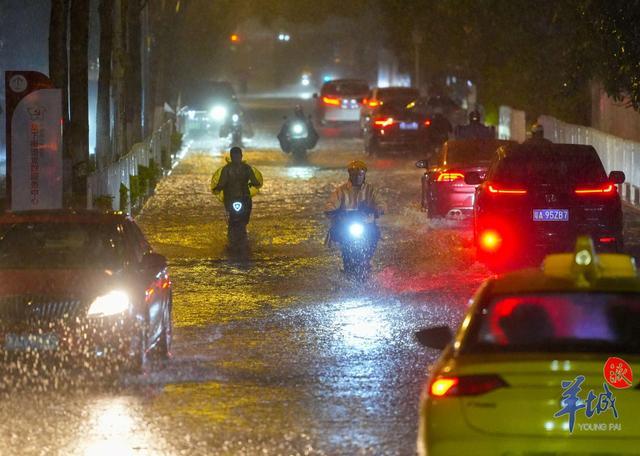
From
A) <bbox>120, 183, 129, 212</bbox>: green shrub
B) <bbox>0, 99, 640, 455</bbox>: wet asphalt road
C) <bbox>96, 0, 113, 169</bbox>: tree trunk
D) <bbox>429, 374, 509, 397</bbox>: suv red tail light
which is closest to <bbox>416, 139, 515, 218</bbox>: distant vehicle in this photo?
<bbox>0, 99, 640, 455</bbox>: wet asphalt road

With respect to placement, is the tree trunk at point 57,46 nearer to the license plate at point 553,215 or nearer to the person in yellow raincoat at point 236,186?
the person in yellow raincoat at point 236,186

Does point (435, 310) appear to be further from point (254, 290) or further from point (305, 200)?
point (305, 200)

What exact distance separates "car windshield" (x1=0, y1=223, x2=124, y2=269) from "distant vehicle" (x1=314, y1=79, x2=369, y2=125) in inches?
1623

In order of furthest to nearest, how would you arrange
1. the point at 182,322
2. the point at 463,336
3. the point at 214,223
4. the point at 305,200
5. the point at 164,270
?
the point at 305,200 → the point at 214,223 → the point at 182,322 → the point at 164,270 → the point at 463,336

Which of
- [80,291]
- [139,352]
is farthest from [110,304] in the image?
[139,352]

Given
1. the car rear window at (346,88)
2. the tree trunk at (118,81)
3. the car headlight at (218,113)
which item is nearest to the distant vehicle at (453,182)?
the tree trunk at (118,81)

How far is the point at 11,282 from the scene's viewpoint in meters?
11.9

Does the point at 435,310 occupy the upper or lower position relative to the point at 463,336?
lower

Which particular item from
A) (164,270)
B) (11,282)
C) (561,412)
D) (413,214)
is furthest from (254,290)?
(561,412)

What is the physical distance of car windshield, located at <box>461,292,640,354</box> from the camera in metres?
7.30

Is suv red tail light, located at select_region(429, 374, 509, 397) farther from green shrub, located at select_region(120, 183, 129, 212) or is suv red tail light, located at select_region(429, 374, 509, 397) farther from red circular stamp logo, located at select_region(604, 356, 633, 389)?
green shrub, located at select_region(120, 183, 129, 212)

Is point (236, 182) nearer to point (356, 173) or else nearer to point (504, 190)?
point (356, 173)

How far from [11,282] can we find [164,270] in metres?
1.59

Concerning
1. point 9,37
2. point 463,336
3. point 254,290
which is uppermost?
point 9,37
